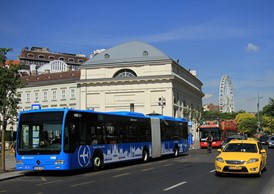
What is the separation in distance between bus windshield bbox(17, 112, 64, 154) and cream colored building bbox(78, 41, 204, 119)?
57.4 m

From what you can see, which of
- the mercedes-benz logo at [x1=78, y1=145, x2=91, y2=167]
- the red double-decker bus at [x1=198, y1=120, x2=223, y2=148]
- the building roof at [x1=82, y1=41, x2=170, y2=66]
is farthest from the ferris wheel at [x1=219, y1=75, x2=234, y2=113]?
the mercedes-benz logo at [x1=78, y1=145, x2=91, y2=167]

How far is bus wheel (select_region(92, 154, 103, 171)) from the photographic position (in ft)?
67.8

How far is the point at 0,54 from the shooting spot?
2125 centimetres

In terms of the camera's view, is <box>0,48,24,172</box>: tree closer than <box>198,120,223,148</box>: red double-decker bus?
Yes

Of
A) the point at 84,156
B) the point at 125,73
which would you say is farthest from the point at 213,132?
the point at 125,73

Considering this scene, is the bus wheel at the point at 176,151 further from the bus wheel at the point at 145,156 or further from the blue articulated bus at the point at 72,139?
the blue articulated bus at the point at 72,139

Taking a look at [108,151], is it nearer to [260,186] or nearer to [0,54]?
[0,54]

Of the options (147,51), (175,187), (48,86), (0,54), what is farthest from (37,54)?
(175,187)

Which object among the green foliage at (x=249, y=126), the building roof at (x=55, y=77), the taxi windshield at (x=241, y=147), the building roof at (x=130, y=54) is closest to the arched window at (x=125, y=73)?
the building roof at (x=130, y=54)

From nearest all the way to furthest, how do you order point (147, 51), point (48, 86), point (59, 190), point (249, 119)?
point (59, 190) < point (147, 51) < point (48, 86) < point (249, 119)

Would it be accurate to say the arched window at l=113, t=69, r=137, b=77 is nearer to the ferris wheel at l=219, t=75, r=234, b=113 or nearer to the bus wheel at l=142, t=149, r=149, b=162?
the bus wheel at l=142, t=149, r=149, b=162

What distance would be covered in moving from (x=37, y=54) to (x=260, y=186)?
510 ft

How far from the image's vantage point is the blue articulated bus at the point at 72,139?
1838 cm

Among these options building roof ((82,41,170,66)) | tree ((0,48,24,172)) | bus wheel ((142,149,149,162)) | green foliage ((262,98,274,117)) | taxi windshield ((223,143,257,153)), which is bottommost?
bus wheel ((142,149,149,162))
